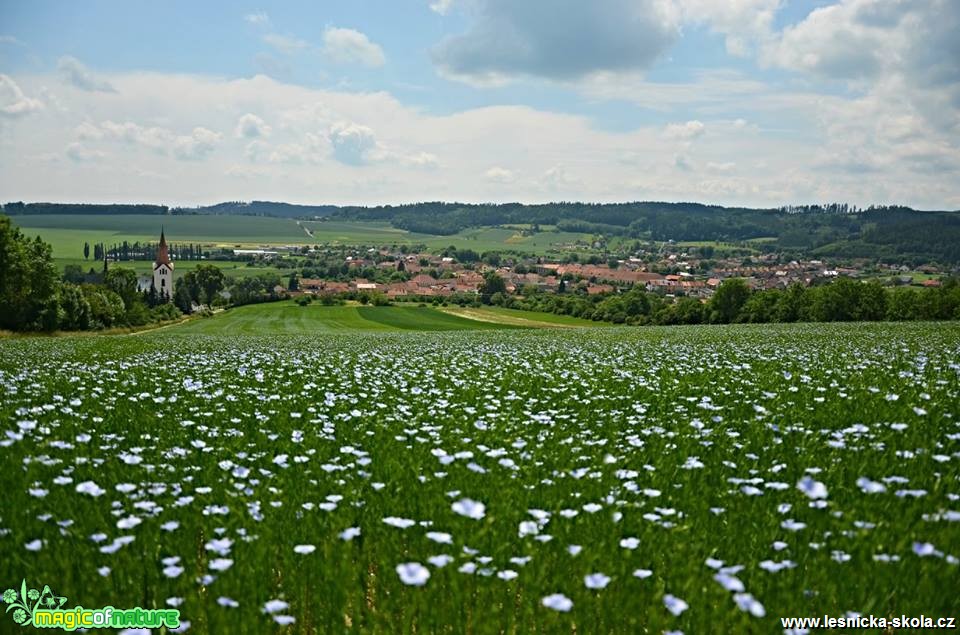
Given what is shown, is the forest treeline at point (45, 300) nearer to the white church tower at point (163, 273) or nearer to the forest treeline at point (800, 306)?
the white church tower at point (163, 273)

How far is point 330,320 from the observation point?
328ft

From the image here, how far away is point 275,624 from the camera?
4.44 meters

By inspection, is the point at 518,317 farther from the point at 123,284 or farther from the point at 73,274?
the point at 73,274

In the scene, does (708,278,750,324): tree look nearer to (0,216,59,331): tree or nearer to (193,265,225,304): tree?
(0,216,59,331): tree

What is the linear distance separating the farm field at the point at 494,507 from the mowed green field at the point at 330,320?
72114mm

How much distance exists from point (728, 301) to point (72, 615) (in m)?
91.8

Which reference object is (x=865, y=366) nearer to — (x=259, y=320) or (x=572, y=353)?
(x=572, y=353)

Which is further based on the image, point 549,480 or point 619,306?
point 619,306

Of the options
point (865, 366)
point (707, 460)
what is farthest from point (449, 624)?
point (865, 366)

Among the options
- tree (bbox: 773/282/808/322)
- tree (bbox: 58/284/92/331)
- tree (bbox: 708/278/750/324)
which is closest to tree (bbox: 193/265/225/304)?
tree (bbox: 58/284/92/331)

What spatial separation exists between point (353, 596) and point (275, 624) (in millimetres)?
494

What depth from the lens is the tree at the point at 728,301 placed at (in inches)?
3450

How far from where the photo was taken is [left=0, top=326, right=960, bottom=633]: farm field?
4.45 metres

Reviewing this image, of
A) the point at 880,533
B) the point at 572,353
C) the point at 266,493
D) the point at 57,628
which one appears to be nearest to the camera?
the point at 57,628
